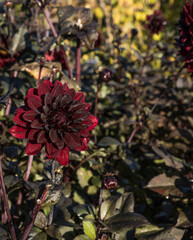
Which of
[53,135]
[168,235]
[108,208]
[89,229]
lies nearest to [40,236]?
[89,229]

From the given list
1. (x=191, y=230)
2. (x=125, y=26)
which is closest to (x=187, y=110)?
(x=191, y=230)

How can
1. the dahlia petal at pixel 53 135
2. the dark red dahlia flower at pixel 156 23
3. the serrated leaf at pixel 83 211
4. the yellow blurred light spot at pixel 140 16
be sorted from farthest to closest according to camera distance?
the yellow blurred light spot at pixel 140 16 < the dark red dahlia flower at pixel 156 23 < the serrated leaf at pixel 83 211 < the dahlia petal at pixel 53 135

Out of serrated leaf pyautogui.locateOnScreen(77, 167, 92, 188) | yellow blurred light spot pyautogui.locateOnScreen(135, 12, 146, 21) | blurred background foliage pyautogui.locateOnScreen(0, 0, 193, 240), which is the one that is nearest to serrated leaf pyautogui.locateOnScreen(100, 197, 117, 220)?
blurred background foliage pyautogui.locateOnScreen(0, 0, 193, 240)

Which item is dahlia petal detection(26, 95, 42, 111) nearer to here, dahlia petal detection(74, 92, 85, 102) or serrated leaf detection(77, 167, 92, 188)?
dahlia petal detection(74, 92, 85, 102)

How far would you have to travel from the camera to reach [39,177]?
3.96 ft

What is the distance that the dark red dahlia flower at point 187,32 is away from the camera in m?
1.15

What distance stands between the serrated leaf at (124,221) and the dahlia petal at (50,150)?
1.23 feet

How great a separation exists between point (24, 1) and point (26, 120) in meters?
0.70

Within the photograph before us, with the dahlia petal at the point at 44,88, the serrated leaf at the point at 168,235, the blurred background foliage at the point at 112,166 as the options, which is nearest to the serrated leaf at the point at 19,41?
the blurred background foliage at the point at 112,166

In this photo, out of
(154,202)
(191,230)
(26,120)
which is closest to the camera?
(26,120)

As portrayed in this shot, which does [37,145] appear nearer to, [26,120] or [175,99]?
[26,120]

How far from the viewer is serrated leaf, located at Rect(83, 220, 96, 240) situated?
922 millimetres

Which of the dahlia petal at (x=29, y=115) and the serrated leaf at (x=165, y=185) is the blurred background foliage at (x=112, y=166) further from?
the dahlia petal at (x=29, y=115)

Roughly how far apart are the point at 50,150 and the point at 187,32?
2.79 ft
